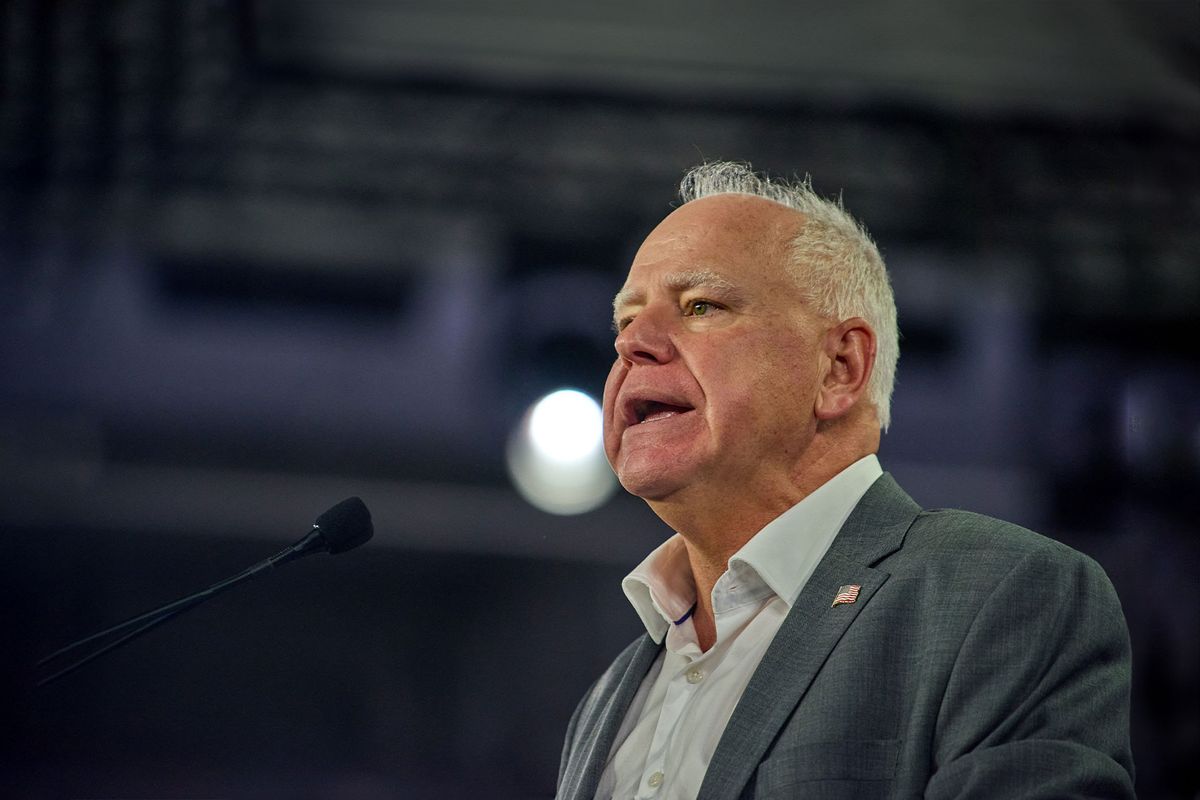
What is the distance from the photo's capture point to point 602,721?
1819mm

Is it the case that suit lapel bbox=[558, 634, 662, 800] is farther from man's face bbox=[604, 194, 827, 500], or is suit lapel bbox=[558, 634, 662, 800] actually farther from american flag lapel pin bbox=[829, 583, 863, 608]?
american flag lapel pin bbox=[829, 583, 863, 608]

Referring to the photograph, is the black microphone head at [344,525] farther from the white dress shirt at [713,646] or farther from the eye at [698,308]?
the eye at [698,308]

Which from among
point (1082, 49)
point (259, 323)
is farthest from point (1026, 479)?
point (259, 323)

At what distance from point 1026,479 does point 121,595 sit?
3.88 meters

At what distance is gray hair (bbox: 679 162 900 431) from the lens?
193 cm

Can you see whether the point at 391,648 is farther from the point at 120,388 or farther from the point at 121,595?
the point at 120,388

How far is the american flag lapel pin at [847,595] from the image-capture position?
152 cm

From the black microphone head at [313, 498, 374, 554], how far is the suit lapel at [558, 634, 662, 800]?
19.2 inches

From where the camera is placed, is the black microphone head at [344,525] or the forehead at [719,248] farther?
the forehead at [719,248]

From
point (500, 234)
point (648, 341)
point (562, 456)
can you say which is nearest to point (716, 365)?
point (648, 341)

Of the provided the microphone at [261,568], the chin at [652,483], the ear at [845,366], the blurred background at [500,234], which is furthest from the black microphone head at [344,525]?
the blurred background at [500,234]

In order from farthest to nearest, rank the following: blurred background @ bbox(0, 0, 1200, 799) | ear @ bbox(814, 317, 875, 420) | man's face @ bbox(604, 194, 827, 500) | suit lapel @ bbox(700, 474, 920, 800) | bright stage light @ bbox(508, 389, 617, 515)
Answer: bright stage light @ bbox(508, 389, 617, 515) < blurred background @ bbox(0, 0, 1200, 799) < ear @ bbox(814, 317, 875, 420) < man's face @ bbox(604, 194, 827, 500) < suit lapel @ bbox(700, 474, 920, 800)

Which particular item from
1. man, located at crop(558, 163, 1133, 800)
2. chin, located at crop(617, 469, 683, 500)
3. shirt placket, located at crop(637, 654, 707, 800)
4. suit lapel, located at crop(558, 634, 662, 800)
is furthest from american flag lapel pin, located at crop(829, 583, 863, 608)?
suit lapel, located at crop(558, 634, 662, 800)

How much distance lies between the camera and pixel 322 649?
15.7ft
